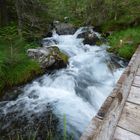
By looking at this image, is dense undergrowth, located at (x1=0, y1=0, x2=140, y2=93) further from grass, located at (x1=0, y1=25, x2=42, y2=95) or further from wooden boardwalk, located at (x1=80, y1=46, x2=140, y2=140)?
wooden boardwalk, located at (x1=80, y1=46, x2=140, y2=140)

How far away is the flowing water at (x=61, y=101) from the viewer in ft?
13.5

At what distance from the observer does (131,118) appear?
2539 mm

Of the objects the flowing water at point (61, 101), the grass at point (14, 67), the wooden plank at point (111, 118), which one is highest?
the wooden plank at point (111, 118)

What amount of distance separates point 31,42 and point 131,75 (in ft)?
19.0

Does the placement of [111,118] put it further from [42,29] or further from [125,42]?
[42,29]

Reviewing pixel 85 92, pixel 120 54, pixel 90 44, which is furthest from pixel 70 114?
pixel 90 44

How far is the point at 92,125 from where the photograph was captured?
2.32m

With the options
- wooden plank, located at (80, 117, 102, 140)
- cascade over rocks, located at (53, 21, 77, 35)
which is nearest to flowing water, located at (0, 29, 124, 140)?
wooden plank, located at (80, 117, 102, 140)

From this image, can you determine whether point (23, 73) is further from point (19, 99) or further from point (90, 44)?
point (90, 44)

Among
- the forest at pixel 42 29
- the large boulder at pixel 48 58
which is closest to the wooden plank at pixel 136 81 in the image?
the forest at pixel 42 29

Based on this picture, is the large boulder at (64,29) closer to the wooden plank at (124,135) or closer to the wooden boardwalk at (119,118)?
the wooden boardwalk at (119,118)

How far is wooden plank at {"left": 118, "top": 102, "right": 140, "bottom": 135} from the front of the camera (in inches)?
92.6

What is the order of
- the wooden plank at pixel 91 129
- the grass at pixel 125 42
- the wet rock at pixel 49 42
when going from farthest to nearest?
the wet rock at pixel 49 42, the grass at pixel 125 42, the wooden plank at pixel 91 129

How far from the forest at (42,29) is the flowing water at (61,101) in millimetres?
361
